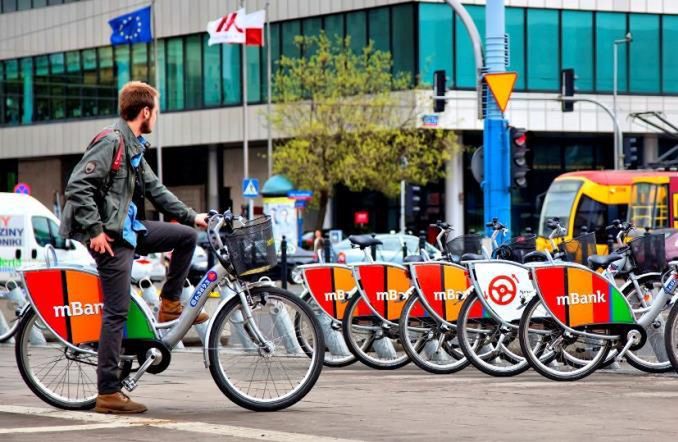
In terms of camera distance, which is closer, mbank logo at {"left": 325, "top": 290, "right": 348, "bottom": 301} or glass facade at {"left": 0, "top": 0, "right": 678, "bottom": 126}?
mbank logo at {"left": 325, "top": 290, "right": 348, "bottom": 301}

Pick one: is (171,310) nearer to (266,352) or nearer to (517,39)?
(266,352)

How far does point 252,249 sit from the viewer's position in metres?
Result: 9.21

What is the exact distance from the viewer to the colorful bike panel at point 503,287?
41.2 feet

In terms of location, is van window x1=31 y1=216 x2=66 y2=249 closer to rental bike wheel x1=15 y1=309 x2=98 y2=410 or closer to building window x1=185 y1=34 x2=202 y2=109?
rental bike wheel x1=15 y1=309 x2=98 y2=410

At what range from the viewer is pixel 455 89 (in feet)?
188

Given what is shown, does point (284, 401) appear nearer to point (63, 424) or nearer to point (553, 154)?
point (63, 424)

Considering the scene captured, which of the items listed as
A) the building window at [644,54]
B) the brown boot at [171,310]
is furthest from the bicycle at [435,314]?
the building window at [644,54]

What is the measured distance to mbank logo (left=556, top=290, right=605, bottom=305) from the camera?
39.1 feet

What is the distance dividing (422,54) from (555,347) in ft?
149

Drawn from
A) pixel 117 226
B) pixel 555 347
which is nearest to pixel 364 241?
pixel 555 347

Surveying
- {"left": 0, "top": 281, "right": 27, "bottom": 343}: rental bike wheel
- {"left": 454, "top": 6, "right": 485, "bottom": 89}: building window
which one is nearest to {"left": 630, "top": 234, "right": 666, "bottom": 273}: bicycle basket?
{"left": 0, "top": 281, "right": 27, "bottom": 343}: rental bike wheel

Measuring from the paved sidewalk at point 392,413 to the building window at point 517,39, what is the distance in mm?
46368

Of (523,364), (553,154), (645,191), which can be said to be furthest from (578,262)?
(553,154)

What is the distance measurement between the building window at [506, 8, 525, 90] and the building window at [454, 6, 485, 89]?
1095 mm
